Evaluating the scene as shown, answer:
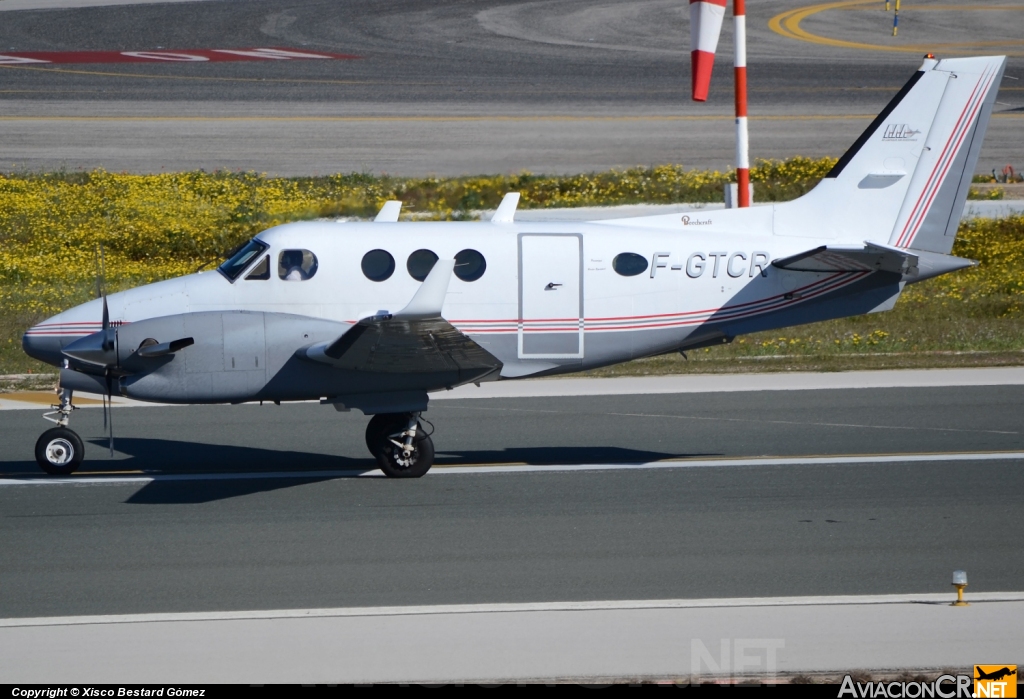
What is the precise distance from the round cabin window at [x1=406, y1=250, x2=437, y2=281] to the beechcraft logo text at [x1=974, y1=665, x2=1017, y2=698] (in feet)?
19.8

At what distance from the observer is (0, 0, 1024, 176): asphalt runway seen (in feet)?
85.9

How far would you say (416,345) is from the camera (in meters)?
10.2

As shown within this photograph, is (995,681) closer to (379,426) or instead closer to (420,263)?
(420,263)

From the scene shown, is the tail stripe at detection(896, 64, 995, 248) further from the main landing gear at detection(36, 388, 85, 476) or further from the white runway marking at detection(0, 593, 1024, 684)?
the main landing gear at detection(36, 388, 85, 476)

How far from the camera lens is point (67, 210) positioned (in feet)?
77.3

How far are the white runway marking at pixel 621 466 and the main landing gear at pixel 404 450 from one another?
260 mm

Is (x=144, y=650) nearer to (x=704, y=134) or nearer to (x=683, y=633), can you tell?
(x=683, y=633)

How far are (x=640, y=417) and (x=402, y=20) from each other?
91.4ft

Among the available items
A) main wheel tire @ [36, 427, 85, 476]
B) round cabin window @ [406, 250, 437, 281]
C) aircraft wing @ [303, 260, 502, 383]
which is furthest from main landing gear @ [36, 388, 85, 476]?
round cabin window @ [406, 250, 437, 281]

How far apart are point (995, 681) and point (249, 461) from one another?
765 cm

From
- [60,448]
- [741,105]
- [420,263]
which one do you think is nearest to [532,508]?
[420,263]

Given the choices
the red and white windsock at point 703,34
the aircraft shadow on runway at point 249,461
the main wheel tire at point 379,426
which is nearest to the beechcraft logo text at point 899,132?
the aircraft shadow on runway at point 249,461

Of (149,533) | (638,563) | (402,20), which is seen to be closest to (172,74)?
(402,20)

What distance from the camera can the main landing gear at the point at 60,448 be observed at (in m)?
10.9
